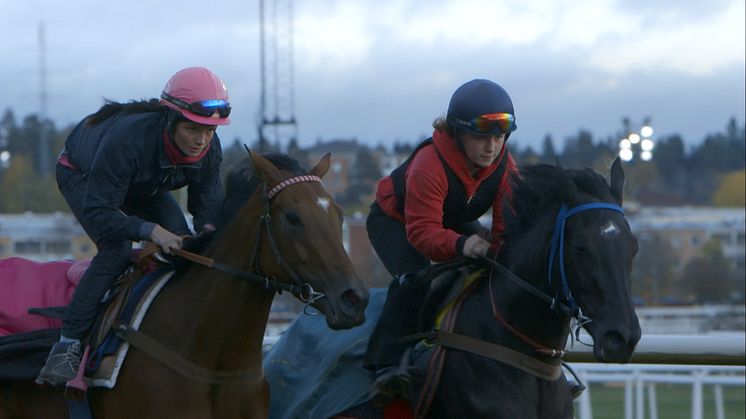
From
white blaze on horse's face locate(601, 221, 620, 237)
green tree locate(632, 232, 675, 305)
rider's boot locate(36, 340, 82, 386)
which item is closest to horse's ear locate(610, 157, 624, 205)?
white blaze on horse's face locate(601, 221, 620, 237)

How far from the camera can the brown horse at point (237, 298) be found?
18.7 feet

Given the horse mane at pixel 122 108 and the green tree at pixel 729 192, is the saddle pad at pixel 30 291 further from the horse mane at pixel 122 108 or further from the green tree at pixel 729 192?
the green tree at pixel 729 192

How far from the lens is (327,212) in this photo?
571 cm

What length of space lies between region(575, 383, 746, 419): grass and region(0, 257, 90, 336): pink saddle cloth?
10.2m

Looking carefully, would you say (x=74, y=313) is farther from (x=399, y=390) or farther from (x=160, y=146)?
(x=399, y=390)

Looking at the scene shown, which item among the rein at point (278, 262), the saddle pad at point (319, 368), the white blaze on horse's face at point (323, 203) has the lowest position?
the saddle pad at point (319, 368)

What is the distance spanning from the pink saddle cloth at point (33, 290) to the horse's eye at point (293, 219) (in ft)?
4.19

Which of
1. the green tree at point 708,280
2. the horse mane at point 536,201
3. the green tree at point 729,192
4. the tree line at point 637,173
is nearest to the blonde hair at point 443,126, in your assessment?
the horse mane at point 536,201

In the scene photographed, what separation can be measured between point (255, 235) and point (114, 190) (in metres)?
0.70

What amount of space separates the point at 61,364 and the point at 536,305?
2.16 meters

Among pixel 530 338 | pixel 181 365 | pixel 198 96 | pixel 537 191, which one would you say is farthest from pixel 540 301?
pixel 198 96

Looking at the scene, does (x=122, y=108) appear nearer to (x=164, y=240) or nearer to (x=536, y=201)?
(x=164, y=240)

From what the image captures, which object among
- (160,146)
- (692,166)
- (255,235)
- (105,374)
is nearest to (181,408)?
(105,374)

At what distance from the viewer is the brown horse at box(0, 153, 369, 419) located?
224 inches
